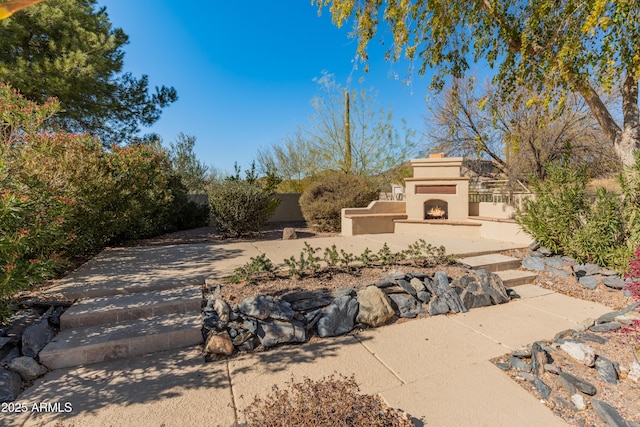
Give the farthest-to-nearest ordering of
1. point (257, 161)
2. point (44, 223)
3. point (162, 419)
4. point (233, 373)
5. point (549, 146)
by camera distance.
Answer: point (257, 161) < point (549, 146) < point (44, 223) < point (233, 373) < point (162, 419)

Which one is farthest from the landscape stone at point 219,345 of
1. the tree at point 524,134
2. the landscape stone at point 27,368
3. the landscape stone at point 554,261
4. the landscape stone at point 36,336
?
the tree at point 524,134

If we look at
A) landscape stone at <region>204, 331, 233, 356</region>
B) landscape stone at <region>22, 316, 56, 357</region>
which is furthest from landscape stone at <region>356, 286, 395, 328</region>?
landscape stone at <region>22, 316, 56, 357</region>

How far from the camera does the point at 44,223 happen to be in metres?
3.24

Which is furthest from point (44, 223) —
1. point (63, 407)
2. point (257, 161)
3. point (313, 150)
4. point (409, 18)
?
point (257, 161)

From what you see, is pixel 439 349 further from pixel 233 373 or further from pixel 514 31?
pixel 514 31

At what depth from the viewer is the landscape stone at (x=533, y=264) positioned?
4.92 metres

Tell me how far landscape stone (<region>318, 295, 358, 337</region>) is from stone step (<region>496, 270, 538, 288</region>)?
2662mm

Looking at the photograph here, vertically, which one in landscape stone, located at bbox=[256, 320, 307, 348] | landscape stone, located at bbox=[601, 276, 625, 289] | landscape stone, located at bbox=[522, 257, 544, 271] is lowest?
landscape stone, located at bbox=[256, 320, 307, 348]

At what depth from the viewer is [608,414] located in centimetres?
190

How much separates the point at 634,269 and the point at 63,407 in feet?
15.4

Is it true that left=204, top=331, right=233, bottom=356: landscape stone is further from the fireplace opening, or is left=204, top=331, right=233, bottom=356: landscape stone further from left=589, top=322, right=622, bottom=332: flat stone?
the fireplace opening

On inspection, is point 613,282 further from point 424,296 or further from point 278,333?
point 278,333

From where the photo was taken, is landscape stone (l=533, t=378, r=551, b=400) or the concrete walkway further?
landscape stone (l=533, t=378, r=551, b=400)

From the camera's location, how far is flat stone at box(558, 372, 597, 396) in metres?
2.15
